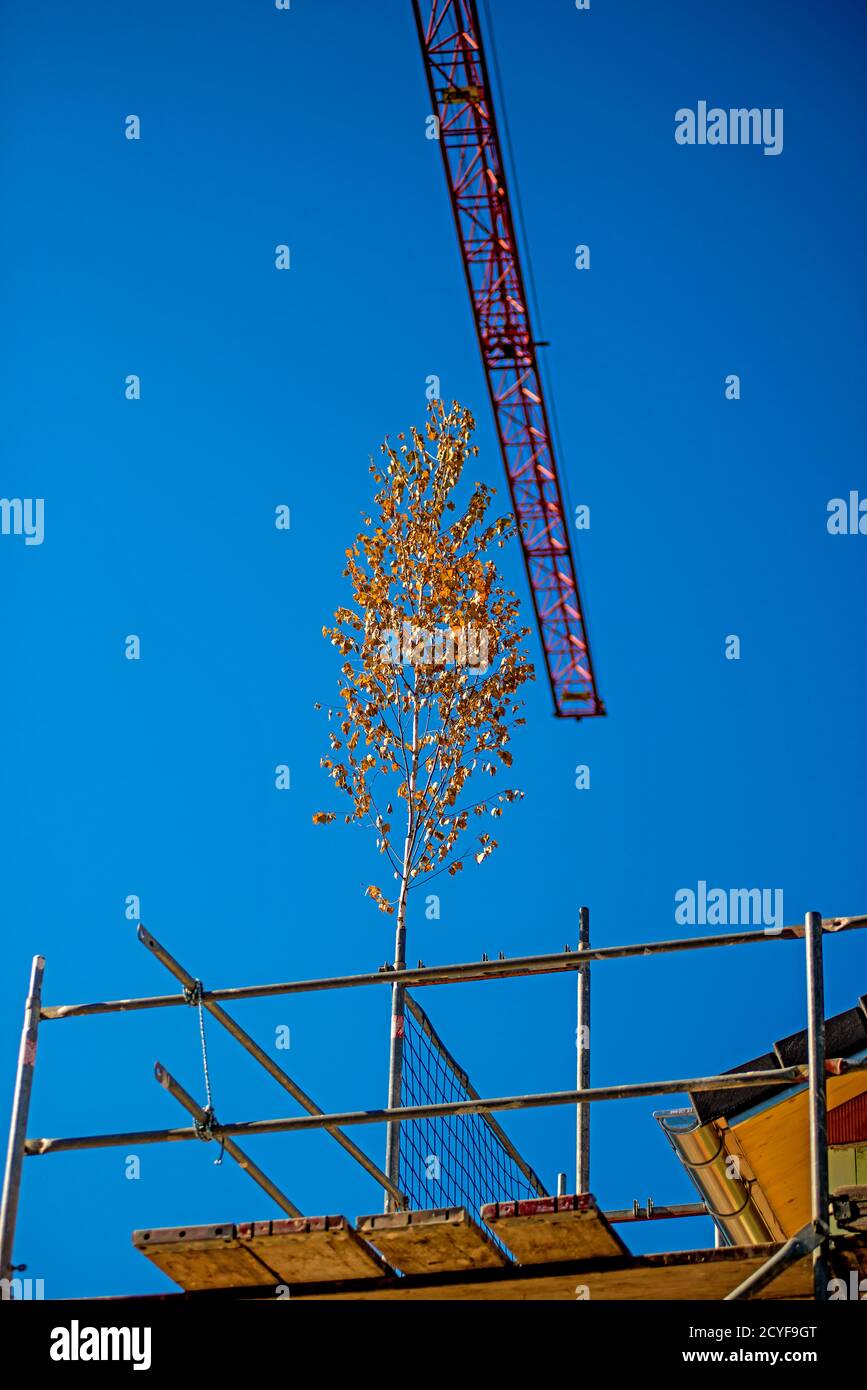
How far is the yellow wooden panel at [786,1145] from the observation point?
10.3m

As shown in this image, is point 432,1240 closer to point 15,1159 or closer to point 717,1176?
point 15,1159

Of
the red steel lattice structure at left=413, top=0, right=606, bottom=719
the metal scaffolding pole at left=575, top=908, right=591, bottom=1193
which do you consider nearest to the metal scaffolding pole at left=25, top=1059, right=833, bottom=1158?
the metal scaffolding pole at left=575, top=908, right=591, bottom=1193

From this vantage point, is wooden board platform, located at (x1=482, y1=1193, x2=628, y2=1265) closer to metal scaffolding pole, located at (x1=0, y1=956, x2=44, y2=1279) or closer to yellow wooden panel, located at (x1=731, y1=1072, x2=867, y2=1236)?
metal scaffolding pole, located at (x1=0, y1=956, x2=44, y2=1279)

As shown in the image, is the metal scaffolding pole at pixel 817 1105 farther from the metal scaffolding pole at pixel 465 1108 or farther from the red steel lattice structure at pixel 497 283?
the red steel lattice structure at pixel 497 283

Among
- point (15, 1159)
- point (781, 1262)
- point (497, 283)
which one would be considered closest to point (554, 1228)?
point (781, 1262)

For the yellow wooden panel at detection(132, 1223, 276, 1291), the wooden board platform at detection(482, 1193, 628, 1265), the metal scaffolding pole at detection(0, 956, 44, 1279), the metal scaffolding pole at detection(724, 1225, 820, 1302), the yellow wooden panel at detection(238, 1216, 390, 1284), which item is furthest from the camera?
the metal scaffolding pole at detection(0, 956, 44, 1279)

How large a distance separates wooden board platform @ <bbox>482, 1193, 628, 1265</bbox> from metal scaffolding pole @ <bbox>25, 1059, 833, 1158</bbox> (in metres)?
0.48

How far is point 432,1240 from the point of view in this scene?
7.52 m

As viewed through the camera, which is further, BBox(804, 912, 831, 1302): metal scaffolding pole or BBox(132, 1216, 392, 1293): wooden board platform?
BBox(132, 1216, 392, 1293): wooden board platform

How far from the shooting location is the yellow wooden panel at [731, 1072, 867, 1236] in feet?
33.8

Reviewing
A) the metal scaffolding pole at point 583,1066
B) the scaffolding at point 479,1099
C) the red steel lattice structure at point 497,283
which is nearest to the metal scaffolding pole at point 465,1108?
the scaffolding at point 479,1099
